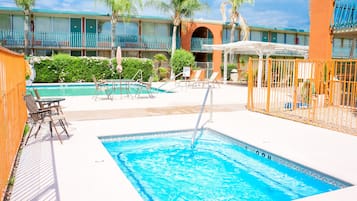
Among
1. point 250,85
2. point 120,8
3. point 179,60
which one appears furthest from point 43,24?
point 250,85

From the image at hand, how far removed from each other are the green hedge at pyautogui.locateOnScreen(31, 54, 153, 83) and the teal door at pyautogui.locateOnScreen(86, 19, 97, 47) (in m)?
4.49

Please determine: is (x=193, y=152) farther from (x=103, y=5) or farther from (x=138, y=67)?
Result: (x=103, y=5)

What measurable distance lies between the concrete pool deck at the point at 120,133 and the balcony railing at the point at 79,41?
1594 cm

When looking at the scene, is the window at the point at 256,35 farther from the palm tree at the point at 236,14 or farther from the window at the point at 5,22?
the window at the point at 5,22

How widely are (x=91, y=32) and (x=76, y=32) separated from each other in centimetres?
123

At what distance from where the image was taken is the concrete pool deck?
13.7 ft

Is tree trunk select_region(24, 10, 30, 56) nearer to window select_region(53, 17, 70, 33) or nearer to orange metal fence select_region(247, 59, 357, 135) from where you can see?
window select_region(53, 17, 70, 33)

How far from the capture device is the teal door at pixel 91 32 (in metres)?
26.5

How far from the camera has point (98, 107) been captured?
11.1 meters

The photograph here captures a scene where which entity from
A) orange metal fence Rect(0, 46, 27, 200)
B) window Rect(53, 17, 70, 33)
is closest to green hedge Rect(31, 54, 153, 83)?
window Rect(53, 17, 70, 33)

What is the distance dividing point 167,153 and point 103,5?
20.7 metres

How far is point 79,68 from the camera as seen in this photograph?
72.8ft

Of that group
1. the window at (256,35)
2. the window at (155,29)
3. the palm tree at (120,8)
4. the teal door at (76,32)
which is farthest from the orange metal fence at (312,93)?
the window at (256,35)

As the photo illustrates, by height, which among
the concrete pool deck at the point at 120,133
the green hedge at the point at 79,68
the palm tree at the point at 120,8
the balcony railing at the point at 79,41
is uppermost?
the palm tree at the point at 120,8
